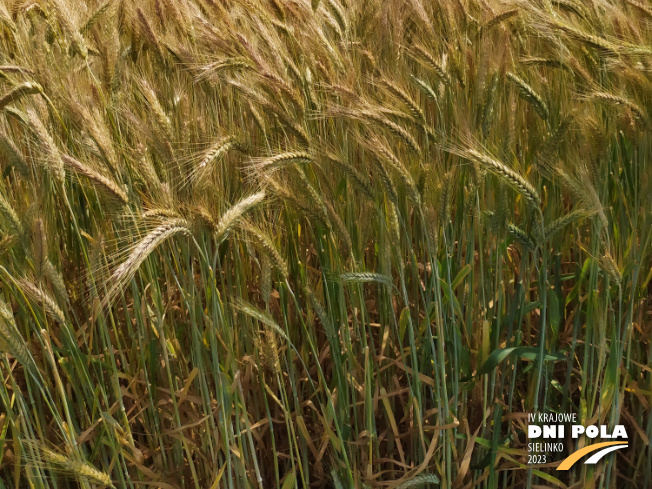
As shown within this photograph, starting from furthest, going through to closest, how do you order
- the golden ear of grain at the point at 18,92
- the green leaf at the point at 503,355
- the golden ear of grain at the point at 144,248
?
the green leaf at the point at 503,355 < the golden ear of grain at the point at 18,92 < the golden ear of grain at the point at 144,248

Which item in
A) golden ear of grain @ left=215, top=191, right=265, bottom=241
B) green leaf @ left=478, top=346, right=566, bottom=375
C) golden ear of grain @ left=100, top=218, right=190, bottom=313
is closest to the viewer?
golden ear of grain @ left=100, top=218, right=190, bottom=313

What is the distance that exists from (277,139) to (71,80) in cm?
54

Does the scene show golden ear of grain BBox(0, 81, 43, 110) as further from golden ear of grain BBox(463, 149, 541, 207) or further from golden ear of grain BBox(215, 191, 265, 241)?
golden ear of grain BBox(463, 149, 541, 207)

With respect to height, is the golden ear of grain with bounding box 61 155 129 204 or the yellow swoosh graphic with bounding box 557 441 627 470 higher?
the golden ear of grain with bounding box 61 155 129 204

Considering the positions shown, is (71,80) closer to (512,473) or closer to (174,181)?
(174,181)

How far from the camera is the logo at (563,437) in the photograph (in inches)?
66.8

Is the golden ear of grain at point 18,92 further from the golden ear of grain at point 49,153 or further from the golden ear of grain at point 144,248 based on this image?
the golden ear of grain at point 144,248

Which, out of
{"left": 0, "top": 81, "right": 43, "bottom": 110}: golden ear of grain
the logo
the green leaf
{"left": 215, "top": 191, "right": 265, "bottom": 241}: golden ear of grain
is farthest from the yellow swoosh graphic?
{"left": 0, "top": 81, "right": 43, "bottom": 110}: golden ear of grain

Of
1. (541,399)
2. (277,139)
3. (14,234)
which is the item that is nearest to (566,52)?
(277,139)

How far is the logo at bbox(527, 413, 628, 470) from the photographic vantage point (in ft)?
5.57

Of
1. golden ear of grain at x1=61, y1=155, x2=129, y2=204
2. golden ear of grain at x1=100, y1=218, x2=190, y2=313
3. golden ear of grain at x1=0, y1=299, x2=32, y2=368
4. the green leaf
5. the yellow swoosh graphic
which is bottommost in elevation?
the yellow swoosh graphic

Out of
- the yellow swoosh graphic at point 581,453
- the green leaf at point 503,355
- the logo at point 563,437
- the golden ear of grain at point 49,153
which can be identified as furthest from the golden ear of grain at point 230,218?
the yellow swoosh graphic at point 581,453

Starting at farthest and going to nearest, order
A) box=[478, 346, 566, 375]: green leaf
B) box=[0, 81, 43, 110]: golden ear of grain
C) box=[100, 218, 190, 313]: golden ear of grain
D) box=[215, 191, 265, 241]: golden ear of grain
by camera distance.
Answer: box=[478, 346, 566, 375]: green leaf, box=[0, 81, 43, 110]: golden ear of grain, box=[215, 191, 265, 241]: golden ear of grain, box=[100, 218, 190, 313]: golden ear of grain

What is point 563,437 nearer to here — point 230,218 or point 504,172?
point 504,172
